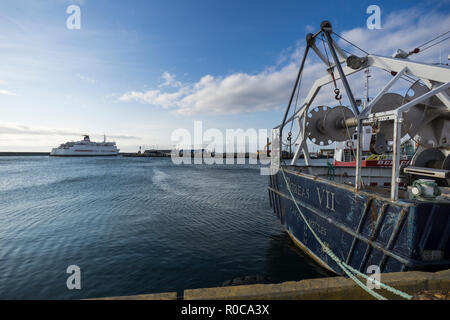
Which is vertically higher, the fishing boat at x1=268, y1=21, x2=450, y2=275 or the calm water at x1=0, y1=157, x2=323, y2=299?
the fishing boat at x1=268, y1=21, x2=450, y2=275

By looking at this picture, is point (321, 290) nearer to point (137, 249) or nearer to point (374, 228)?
point (374, 228)

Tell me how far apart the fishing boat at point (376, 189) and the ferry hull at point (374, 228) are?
18mm

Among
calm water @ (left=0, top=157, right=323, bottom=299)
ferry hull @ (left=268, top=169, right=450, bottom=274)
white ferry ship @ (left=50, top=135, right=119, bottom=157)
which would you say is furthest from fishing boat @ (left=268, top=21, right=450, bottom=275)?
white ferry ship @ (left=50, top=135, right=119, bottom=157)

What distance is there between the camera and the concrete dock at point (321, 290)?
9.35ft

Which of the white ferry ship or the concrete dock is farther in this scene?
the white ferry ship

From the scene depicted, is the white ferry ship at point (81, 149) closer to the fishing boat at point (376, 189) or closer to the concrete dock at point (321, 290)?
the fishing boat at point (376, 189)

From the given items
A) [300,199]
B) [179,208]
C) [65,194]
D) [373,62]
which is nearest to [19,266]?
[179,208]

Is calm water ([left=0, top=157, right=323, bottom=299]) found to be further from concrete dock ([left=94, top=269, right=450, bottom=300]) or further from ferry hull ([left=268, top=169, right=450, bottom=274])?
concrete dock ([left=94, top=269, right=450, bottom=300])

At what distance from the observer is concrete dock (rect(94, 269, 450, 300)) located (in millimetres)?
2850

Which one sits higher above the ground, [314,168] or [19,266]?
[314,168]

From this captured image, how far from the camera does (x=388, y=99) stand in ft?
27.4

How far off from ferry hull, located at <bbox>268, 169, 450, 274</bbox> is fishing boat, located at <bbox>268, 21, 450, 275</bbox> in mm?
18
